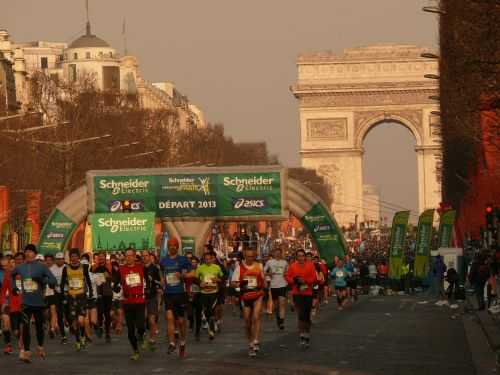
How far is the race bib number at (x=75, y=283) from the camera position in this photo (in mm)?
30344

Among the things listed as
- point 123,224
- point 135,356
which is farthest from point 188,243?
point 135,356

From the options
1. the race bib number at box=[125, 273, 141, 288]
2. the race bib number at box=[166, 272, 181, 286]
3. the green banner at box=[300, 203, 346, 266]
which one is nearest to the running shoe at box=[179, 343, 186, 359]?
the race bib number at box=[125, 273, 141, 288]

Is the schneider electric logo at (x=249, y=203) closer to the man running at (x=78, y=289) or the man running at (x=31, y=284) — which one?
the man running at (x=78, y=289)

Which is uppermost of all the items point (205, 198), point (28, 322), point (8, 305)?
point (205, 198)

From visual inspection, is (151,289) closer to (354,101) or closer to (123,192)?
(123,192)

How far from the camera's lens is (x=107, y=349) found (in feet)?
98.4

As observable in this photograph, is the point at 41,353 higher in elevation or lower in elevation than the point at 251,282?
lower

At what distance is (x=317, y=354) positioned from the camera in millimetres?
27516

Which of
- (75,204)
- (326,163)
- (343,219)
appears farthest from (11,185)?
(343,219)

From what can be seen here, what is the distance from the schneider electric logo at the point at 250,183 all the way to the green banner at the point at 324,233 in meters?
1.33

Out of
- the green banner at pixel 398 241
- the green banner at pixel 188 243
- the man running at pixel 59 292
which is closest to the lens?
the man running at pixel 59 292

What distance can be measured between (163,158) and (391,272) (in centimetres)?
3248

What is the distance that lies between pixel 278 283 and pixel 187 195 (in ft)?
58.8

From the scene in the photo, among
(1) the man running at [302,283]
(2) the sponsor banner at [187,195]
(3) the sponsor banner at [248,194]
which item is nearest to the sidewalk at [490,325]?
(1) the man running at [302,283]
